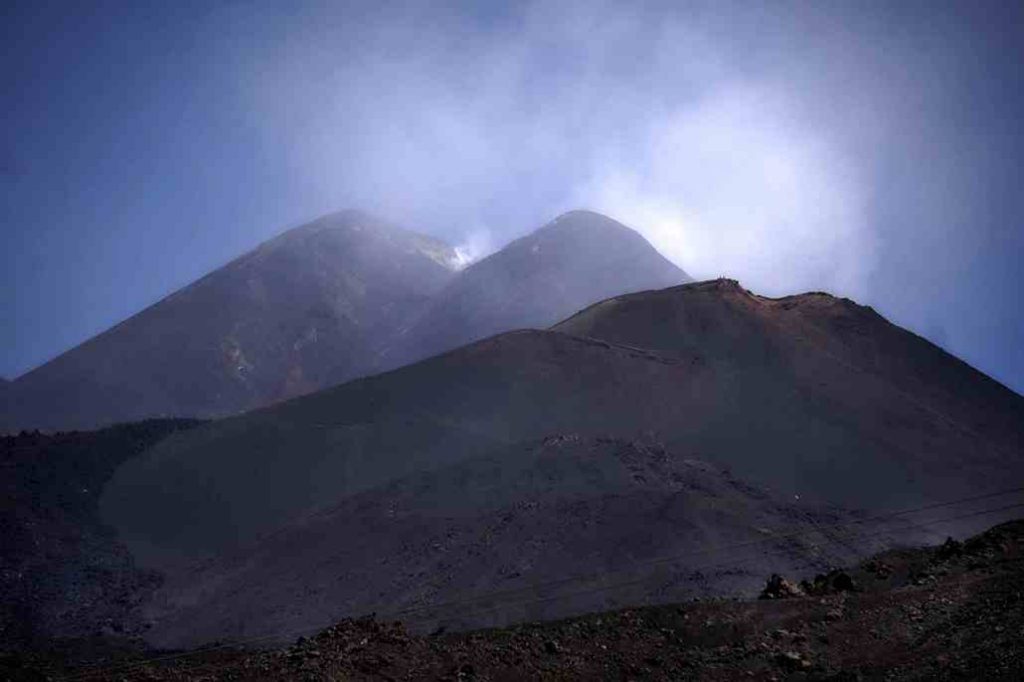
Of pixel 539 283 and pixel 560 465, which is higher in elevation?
pixel 539 283

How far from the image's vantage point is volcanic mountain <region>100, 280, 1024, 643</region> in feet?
83.7

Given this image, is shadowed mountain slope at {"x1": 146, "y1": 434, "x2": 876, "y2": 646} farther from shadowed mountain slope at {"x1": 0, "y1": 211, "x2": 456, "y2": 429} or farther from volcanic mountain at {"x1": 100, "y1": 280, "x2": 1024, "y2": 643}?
shadowed mountain slope at {"x1": 0, "y1": 211, "x2": 456, "y2": 429}

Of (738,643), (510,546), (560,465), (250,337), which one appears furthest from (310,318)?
(738,643)

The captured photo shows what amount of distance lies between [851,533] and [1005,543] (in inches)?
413

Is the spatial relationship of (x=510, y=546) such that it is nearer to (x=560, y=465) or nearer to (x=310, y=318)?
(x=560, y=465)

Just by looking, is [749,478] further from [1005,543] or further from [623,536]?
[1005,543]

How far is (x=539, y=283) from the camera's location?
300 ft

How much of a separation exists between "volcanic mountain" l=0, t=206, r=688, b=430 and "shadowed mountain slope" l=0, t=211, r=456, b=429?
0.56ft

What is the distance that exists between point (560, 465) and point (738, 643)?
1404 centimetres

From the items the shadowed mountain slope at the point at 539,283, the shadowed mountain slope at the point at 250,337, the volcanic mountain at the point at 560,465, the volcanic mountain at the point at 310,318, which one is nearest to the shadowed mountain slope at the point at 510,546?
Answer: the volcanic mountain at the point at 560,465

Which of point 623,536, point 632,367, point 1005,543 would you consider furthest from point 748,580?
point 632,367

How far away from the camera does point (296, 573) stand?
26.5 metres

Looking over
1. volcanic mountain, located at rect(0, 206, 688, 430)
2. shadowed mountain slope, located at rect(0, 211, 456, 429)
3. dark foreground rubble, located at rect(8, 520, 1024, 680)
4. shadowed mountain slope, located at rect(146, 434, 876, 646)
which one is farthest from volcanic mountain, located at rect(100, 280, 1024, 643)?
shadowed mountain slope, located at rect(0, 211, 456, 429)

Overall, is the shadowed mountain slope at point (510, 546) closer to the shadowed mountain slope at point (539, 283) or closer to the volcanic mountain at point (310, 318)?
the volcanic mountain at point (310, 318)
